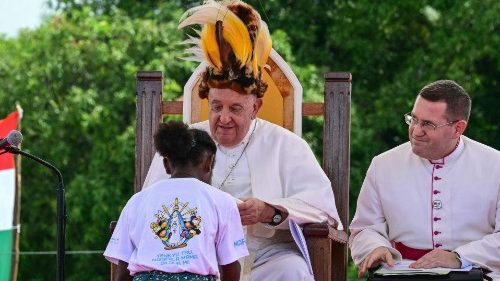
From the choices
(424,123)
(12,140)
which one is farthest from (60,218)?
(424,123)

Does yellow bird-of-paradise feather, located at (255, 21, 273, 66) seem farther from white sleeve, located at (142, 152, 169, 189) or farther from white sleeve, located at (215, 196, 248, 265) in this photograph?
white sleeve, located at (215, 196, 248, 265)

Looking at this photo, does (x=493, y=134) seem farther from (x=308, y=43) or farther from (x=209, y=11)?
(x=209, y=11)

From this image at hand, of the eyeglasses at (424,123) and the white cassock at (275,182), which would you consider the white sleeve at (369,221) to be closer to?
the white cassock at (275,182)

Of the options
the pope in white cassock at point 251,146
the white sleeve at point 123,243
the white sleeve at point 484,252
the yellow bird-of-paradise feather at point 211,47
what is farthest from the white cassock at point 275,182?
the white sleeve at point 123,243

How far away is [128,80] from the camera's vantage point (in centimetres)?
1780

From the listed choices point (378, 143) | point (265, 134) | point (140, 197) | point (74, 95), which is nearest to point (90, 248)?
point (74, 95)

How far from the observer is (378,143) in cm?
1803

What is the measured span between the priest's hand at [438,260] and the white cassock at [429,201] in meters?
0.25

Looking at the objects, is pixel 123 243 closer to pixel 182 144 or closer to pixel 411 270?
pixel 182 144

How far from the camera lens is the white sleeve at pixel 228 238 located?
23.1 feet

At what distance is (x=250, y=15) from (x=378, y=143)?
982cm

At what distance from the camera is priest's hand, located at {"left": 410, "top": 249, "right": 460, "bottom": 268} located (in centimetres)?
775

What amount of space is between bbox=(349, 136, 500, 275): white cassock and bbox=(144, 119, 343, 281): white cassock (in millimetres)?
220

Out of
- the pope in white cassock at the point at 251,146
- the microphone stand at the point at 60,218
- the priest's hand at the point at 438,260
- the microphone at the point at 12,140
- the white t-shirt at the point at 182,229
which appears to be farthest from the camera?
the pope in white cassock at the point at 251,146
